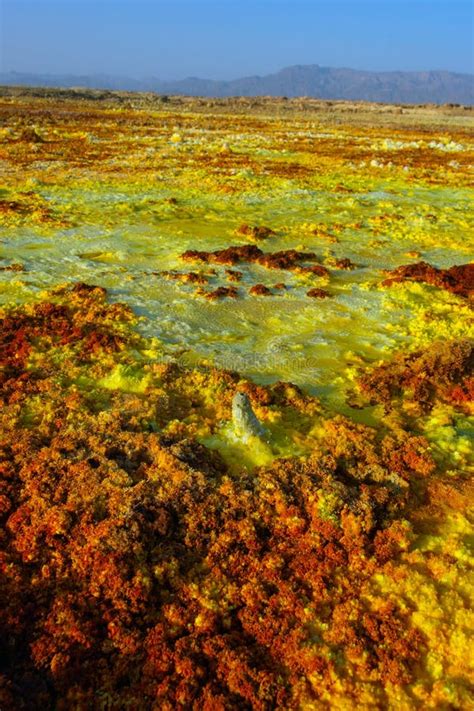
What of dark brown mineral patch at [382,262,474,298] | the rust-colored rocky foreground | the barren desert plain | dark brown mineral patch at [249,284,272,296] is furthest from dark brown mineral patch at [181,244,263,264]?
the rust-colored rocky foreground

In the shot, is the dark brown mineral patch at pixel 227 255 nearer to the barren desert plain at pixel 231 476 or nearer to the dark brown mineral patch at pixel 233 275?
the barren desert plain at pixel 231 476

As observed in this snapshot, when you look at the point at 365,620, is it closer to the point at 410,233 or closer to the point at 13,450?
the point at 13,450

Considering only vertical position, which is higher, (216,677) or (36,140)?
(36,140)

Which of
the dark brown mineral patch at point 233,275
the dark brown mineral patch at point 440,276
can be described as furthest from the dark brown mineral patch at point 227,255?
the dark brown mineral patch at point 440,276

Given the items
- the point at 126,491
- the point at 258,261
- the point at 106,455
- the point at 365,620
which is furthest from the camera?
the point at 258,261

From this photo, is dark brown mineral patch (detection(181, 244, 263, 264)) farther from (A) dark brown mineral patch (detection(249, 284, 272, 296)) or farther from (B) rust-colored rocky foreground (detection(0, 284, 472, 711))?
(B) rust-colored rocky foreground (detection(0, 284, 472, 711))

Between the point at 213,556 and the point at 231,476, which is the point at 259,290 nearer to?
the point at 231,476


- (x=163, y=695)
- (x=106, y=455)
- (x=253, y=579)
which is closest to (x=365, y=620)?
(x=253, y=579)

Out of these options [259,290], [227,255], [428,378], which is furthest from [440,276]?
[428,378]
